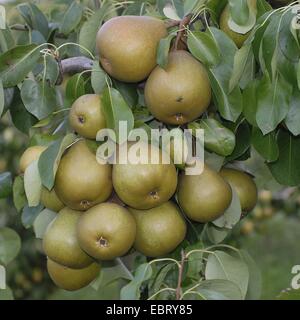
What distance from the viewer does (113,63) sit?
1534mm

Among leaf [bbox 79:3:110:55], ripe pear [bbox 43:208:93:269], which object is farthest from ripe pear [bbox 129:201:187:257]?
leaf [bbox 79:3:110:55]

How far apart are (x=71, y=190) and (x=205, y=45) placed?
39cm

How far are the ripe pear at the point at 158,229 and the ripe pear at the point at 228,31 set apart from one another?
38cm

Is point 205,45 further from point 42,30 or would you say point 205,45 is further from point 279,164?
point 42,30

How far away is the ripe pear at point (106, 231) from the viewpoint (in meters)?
1.48

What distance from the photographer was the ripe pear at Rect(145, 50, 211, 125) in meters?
1.49

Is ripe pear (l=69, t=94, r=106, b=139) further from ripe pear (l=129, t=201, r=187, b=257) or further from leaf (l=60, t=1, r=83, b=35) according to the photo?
leaf (l=60, t=1, r=83, b=35)

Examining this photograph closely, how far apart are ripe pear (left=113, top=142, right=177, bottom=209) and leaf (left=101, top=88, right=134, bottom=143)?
51 mm

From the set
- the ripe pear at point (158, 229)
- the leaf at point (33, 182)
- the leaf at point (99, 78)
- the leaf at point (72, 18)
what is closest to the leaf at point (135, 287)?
the ripe pear at point (158, 229)

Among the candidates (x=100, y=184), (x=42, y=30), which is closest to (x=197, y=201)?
(x=100, y=184)

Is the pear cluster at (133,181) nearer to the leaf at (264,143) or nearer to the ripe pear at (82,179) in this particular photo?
the ripe pear at (82,179)

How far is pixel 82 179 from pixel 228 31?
44cm

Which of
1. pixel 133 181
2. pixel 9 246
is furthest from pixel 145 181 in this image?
pixel 9 246
